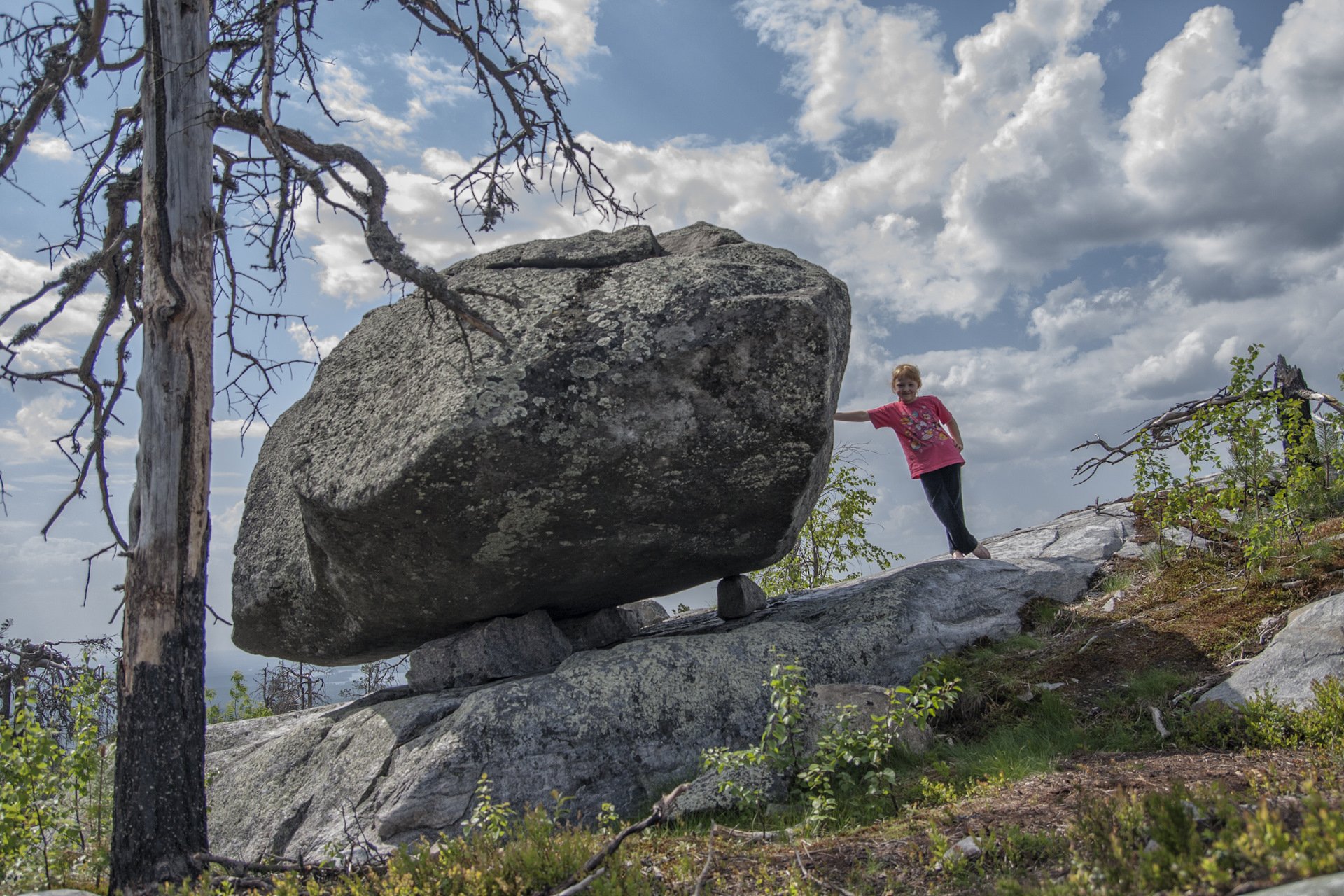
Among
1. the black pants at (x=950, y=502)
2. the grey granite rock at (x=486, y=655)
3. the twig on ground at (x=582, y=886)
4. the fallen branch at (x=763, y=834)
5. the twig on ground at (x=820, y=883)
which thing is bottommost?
the twig on ground at (x=820, y=883)

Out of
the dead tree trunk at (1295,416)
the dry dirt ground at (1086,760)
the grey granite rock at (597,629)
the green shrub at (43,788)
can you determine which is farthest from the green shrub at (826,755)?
the dead tree trunk at (1295,416)

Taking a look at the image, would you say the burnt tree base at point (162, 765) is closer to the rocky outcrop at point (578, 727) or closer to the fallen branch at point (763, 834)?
the rocky outcrop at point (578, 727)

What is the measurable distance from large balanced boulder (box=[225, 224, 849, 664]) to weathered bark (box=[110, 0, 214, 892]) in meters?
1.38

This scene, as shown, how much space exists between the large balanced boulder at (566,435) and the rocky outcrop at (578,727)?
1047 mm

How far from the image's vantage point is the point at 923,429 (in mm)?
12062

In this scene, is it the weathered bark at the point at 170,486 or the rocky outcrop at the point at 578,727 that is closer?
the weathered bark at the point at 170,486

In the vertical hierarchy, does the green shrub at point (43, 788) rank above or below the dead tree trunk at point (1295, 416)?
below

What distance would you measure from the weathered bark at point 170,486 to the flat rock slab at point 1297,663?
8763mm

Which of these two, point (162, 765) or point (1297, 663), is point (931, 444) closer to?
point (1297, 663)

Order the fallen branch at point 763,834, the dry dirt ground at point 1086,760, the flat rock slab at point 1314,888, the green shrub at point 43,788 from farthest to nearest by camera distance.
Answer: the green shrub at point 43,788 < the fallen branch at point 763,834 < the dry dirt ground at point 1086,760 < the flat rock slab at point 1314,888

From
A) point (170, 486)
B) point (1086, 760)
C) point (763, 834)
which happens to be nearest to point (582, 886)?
point (763, 834)

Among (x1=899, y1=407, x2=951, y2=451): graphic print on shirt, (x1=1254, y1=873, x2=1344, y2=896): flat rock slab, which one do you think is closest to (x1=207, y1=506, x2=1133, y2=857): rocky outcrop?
(x1=899, y1=407, x2=951, y2=451): graphic print on shirt

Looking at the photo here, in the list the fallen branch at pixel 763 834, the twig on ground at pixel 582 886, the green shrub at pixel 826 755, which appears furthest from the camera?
the green shrub at pixel 826 755

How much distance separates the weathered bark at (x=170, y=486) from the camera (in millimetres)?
7395
